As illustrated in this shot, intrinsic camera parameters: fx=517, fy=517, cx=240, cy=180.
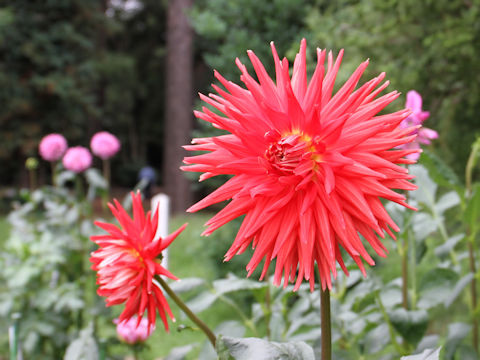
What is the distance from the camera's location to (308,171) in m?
0.75

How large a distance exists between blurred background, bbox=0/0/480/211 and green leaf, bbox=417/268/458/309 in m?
1.45

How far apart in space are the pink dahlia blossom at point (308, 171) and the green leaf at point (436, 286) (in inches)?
29.6

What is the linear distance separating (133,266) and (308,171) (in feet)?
1.14

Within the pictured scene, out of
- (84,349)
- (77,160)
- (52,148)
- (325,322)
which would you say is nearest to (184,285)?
(84,349)

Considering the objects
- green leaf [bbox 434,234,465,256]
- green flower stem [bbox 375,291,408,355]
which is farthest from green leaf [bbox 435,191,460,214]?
green flower stem [bbox 375,291,408,355]

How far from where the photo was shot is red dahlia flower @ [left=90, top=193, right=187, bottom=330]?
88cm

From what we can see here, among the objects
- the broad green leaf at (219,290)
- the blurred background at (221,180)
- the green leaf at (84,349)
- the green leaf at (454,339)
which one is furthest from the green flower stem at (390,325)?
the green leaf at (84,349)

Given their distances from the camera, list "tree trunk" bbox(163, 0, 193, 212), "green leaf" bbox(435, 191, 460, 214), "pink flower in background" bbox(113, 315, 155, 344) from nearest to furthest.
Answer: "green leaf" bbox(435, 191, 460, 214) < "pink flower in background" bbox(113, 315, 155, 344) < "tree trunk" bbox(163, 0, 193, 212)

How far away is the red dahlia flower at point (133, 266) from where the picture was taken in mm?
875

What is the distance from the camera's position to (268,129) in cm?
77

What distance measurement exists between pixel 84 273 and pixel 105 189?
0.49m

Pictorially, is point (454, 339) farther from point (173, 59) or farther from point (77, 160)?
point (173, 59)

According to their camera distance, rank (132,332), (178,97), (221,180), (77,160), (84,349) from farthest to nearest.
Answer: (178,97), (221,180), (77,160), (132,332), (84,349)

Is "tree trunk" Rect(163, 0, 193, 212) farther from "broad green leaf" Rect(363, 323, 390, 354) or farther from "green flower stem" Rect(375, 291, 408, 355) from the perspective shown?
"green flower stem" Rect(375, 291, 408, 355)
